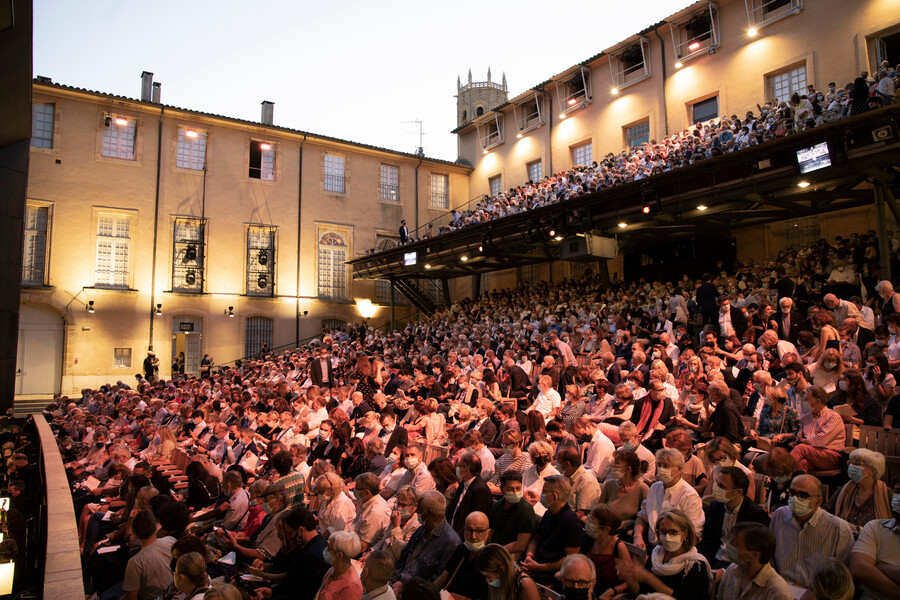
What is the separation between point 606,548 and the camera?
12.7 feet

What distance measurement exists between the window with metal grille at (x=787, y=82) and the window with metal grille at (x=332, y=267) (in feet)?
60.2

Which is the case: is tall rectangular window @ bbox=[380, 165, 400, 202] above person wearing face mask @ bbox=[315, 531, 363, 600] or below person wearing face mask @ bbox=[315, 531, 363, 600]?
above

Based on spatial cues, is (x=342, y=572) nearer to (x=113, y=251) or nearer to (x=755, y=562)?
(x=755, y=562)

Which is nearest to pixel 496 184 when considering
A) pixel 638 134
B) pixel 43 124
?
pixel 638 134

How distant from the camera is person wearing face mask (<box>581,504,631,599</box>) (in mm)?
3770

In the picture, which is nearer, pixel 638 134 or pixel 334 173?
pixel 638 134

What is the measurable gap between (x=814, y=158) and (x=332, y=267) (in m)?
20.9

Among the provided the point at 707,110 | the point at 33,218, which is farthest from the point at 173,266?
the point at 707,110

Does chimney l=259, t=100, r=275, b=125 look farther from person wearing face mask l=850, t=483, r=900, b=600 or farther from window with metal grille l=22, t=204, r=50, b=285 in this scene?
person wearing face mask l=850, t=483, r=900, b=600

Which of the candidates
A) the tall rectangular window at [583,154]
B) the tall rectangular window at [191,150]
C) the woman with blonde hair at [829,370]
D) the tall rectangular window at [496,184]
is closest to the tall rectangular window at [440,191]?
the tall rectangular window at [496,184]

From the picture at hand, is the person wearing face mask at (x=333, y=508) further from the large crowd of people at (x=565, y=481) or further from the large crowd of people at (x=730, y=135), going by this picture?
the large crowd of people at (x=730, y=135)

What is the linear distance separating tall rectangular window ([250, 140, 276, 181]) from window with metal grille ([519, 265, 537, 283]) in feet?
38.8

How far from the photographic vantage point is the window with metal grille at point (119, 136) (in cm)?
2391

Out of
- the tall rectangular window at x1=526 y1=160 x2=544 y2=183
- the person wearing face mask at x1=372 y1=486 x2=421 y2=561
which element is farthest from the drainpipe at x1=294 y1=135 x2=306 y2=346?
the person wearing face mask at x1=372 y1=486 x2=421 y2=561
